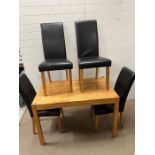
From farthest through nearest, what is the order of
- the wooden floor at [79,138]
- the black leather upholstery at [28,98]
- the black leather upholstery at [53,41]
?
1. the black leather upholstery at [53,41]
2. the black leather upholstery at [28,98]
3. the wooden floor at [79,138]

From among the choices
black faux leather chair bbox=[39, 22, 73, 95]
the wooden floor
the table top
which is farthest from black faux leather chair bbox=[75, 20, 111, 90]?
the wooden floor

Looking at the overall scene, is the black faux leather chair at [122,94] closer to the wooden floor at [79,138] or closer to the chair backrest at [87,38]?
the wooden floor at [79,138]

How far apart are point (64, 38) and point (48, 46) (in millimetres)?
298

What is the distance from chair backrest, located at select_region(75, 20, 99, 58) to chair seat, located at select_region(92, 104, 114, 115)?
80cm

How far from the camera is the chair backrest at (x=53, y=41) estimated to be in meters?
2.82

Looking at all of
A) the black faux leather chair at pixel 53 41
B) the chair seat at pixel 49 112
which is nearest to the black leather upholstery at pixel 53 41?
the black faux leather chair at pixel 53 41

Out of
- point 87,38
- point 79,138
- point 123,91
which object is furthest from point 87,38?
point 79,138

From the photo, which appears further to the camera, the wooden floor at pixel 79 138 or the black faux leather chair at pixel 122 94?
the black faux leather chair at pixel 122 94

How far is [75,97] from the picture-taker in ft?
7.59

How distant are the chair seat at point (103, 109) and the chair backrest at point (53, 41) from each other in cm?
93

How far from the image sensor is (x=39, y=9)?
2.88m
